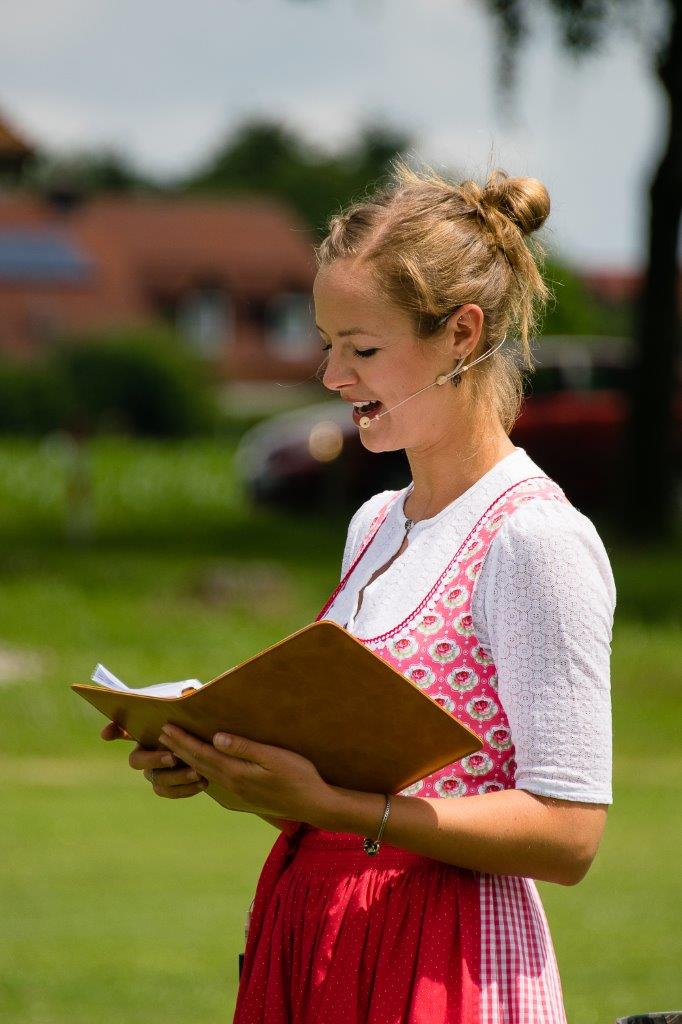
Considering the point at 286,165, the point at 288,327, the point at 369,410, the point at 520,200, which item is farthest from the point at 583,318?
the point at 369,410

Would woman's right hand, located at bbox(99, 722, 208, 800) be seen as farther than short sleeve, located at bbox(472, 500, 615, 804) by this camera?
→ Yes

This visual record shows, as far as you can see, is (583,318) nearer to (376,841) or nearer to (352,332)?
(352,332)

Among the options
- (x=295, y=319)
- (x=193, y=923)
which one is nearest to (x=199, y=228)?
(x=295, y=319)

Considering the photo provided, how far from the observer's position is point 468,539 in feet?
6.96

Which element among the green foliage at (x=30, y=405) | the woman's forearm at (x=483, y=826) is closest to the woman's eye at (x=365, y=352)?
the woman's forearm at (x=483, y=826)

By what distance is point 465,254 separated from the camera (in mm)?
2182

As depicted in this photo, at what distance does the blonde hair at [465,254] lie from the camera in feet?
7.08

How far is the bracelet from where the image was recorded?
1983 millimetres

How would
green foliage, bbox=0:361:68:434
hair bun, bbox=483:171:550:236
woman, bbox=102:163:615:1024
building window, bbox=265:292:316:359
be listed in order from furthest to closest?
building window, bbox=265:292:316:359, green foliage, bbox=0:361:68:434, hair bun, bbox=483:171:550:236, woman, bbox=102:163:615:1024

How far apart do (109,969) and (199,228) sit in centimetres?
5255

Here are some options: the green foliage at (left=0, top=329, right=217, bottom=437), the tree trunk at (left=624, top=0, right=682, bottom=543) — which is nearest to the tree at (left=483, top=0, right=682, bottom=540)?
the tree trunk at (left=624, top=0, right=682, bottom=543)

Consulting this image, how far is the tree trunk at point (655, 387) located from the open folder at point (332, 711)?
1488 centimetres

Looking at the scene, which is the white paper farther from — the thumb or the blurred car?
the blurred car

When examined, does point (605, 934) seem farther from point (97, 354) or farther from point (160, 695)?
point (97, 354)
